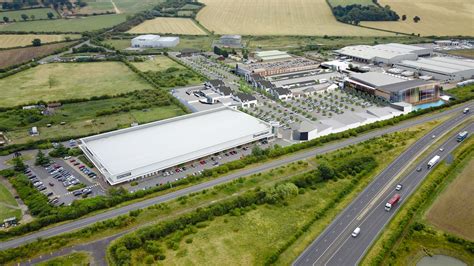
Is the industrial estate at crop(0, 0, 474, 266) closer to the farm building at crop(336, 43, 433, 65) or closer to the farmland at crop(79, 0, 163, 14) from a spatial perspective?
the farm building at crop(336, 43, 433, 65)

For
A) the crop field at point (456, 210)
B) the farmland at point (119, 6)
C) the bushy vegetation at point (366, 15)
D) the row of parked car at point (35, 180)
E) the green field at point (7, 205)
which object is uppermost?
the farmland at point (119, 6)

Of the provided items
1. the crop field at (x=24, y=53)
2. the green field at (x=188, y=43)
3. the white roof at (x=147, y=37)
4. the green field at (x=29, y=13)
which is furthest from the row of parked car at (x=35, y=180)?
the green field at (x=29, y=13)

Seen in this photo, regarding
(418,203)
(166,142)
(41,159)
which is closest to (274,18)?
(166,142)

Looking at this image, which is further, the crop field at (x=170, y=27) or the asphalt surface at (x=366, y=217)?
the crop field at (x=170, y=27)

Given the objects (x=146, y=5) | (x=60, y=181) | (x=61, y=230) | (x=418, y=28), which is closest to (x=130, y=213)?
(x=61, y=230)

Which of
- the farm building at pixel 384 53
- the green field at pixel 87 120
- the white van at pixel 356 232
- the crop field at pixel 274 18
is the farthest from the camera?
the crop field at pixel 274 18

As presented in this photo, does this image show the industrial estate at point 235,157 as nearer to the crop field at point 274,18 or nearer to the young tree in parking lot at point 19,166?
the young tree in parking lot at point 19,166

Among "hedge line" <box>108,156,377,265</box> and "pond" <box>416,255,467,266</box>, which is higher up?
"hedge line" <box>108,156,377,265</box>

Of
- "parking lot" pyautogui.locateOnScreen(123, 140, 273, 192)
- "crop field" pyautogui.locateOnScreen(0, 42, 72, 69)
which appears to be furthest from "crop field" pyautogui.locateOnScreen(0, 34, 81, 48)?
"parking lot" pyautogui.locateOnScreen(123, 140, 273, 192)
